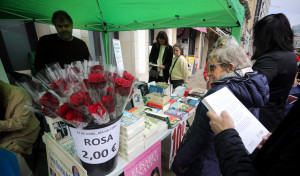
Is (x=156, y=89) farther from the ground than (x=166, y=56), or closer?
closer

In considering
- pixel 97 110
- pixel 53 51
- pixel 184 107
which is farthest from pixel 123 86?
pixel 53 51

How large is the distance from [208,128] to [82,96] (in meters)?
0.79

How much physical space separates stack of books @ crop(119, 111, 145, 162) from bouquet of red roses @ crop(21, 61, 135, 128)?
20 cm

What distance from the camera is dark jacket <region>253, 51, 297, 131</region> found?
1.34 meters

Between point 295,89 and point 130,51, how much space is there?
4419 millimetres

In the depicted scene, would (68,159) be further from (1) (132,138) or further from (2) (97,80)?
(2) (97,80)

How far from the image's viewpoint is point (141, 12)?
2531 mm

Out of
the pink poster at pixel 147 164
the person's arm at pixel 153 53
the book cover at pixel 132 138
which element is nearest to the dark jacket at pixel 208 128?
the pink poster at pixel 147 164

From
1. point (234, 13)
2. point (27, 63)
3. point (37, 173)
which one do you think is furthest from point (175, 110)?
point (27, 63)

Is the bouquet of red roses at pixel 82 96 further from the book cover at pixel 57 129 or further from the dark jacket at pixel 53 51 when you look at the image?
the dark jacket at pixel 53 51

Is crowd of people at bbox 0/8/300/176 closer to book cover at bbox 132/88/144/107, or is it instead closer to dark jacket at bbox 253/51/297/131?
dark jacket at bbox 253/51/297/131

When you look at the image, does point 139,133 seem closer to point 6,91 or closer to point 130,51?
point 6,91

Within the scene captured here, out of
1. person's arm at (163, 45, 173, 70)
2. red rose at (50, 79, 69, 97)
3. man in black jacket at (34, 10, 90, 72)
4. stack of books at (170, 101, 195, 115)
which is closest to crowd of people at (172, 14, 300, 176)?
stack of books at (170, 101, 195, 115)

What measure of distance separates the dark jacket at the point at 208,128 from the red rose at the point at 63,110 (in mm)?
800
